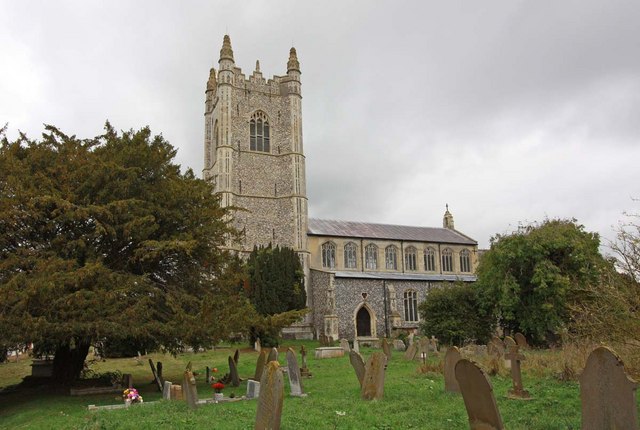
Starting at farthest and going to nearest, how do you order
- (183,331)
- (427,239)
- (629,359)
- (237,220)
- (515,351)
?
1. (427,239)
2. (237,220)
3. (183,331)
4. (515,351)
5. (629,359)

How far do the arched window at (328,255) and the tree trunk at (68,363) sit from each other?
2392 centimetres

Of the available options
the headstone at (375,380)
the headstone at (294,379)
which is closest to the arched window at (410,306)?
the headstone at (294,379)

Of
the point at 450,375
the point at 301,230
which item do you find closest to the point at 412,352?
the point at 450,375

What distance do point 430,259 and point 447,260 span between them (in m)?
1.71

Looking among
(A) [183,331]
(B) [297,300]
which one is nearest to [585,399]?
(A) [183,331]

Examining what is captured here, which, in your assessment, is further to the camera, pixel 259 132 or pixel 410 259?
pixel 410 259

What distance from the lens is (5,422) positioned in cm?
1088

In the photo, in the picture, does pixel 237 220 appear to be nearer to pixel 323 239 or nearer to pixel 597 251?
pixel 323 239

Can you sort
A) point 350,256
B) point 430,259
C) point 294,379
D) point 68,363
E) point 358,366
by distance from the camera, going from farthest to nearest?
1. point 430,259
2. point 350,256
3. point 68,363
4. point 358,366
5. point 294,379

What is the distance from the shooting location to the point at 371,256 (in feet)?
131

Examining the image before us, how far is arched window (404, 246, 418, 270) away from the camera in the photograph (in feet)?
135

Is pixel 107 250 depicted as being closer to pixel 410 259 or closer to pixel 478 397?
pixel 478 397

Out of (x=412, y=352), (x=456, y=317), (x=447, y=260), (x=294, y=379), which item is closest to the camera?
(x=294, y=379)

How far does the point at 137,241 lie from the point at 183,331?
3.38m
